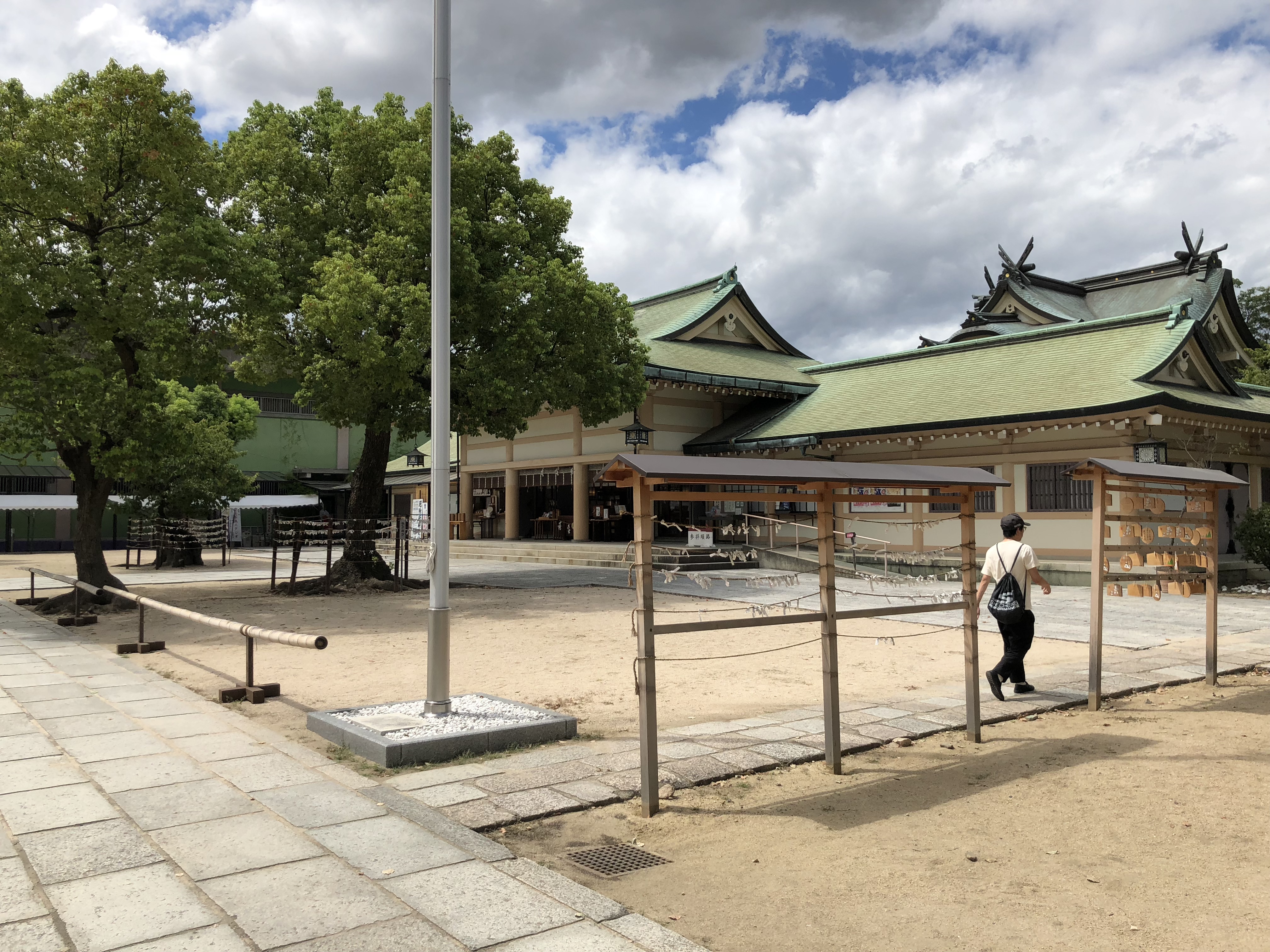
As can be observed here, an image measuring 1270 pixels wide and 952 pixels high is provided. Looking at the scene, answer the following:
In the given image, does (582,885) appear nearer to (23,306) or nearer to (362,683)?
(362,683)

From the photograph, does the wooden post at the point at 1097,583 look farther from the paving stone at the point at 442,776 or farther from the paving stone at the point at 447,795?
the paving stone at the point at 447,795

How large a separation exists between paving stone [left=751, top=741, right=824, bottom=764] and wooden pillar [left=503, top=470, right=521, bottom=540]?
21876 mm

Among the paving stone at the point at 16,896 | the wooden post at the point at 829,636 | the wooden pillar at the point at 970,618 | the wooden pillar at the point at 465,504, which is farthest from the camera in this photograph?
the wooden pillar at the point at 465,504

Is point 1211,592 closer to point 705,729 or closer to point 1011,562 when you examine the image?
point 1011,562

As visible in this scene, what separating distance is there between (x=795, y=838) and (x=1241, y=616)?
11.7 metres

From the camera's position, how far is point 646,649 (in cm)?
467

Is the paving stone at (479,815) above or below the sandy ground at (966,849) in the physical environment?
above

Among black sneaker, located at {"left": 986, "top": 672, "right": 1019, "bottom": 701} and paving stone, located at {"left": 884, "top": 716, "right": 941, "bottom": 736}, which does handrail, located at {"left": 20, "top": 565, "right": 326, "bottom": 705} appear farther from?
black sneaker, located at {"left": 986, "top": 672, "right": 1019, "bottom": 701}

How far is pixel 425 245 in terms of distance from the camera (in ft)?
48.4

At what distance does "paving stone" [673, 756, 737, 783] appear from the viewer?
16.9 ft

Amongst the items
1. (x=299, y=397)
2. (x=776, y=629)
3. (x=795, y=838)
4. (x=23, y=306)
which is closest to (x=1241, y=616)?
(x=776, y=629)

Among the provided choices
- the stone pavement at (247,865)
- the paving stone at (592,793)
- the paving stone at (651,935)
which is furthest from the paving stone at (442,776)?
the paving stone at (651,935)

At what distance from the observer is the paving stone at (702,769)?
202 inches

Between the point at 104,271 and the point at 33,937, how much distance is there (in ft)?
38.9
